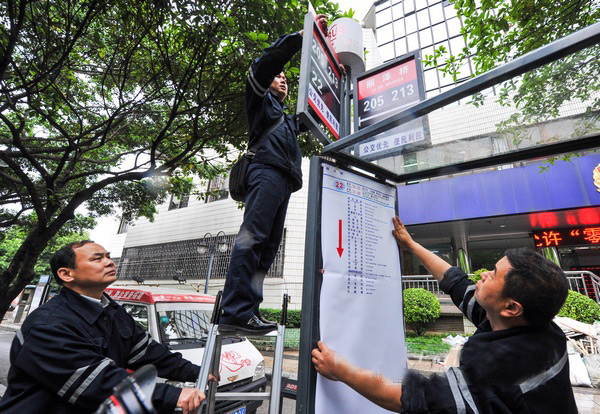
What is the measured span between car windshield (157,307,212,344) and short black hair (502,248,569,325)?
446 centimetres

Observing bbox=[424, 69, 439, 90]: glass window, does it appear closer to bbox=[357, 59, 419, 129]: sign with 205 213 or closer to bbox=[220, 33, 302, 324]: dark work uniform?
bbox=[357, 59, 419, 129]: sign with 205 213

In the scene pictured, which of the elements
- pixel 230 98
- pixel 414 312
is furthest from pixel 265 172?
pixel 414 312

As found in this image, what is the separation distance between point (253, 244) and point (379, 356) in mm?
896

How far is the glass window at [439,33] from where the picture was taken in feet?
54.1

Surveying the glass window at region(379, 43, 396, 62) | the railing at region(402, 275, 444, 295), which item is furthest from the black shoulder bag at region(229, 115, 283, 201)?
the glass window at region(379, 43, 396, 62)

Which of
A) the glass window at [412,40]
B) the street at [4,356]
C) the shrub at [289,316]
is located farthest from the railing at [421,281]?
the glass window at [412,40]

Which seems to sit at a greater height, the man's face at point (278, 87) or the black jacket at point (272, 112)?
the man's face at point (278, 87)

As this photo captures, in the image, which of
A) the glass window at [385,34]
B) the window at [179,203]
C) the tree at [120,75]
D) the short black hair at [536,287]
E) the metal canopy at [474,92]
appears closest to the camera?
the metal canopy at [474,92]

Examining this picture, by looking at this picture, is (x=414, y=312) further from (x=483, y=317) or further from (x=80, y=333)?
(x=80, y=333)

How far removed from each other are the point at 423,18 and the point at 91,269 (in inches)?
842

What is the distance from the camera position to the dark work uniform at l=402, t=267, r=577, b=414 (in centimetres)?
104

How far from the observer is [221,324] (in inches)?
64.2

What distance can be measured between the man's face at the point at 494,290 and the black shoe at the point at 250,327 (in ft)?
3.82

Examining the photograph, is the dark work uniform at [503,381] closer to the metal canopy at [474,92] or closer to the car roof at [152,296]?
the metal canopy at [474,92]
